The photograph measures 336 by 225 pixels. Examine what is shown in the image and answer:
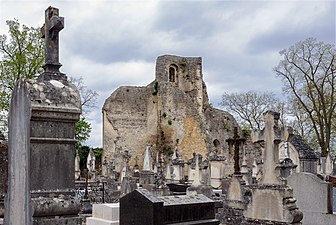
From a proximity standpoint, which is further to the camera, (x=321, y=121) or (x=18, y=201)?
(x=321, y=121)

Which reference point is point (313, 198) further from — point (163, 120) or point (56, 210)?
point (163, 120)

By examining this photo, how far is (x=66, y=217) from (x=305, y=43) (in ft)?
103

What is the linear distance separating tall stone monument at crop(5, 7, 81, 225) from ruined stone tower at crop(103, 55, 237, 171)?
118ft

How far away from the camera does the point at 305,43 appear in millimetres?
32625

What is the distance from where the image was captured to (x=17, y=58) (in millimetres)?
26578

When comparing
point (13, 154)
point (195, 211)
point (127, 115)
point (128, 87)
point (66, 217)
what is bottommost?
point (195, 211)

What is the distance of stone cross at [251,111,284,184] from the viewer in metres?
8.06

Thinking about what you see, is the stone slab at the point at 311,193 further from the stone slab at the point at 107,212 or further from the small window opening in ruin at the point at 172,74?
the small window opening in ruin at the point at 172,74

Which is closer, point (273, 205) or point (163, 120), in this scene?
point (273, 205)

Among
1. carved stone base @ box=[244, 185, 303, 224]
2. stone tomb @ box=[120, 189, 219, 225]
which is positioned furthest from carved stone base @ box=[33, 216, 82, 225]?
carved stone base @ box=[244, 185, 303, 224]

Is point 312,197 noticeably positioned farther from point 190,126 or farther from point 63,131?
point 190,126

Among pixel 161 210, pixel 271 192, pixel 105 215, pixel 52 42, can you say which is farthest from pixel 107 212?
pixel 52 42

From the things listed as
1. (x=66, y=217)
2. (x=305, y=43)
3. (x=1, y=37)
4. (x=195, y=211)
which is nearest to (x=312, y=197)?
(x=195, y=211)

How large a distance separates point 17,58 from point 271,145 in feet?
71.2
